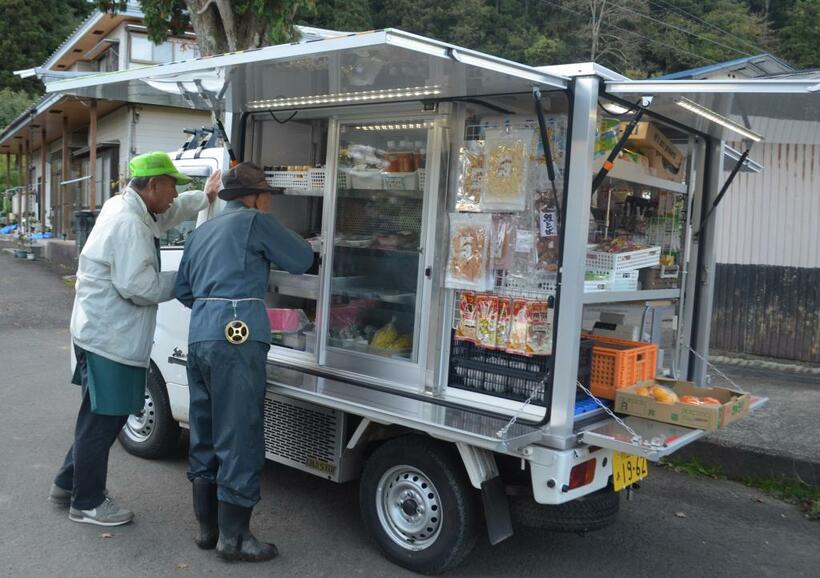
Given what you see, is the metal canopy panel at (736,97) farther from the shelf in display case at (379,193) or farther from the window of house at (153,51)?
the window of house at (153,51)

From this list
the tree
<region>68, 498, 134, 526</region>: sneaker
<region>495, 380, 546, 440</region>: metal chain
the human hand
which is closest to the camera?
<region>495, 380, 546, 440</region>: metal chain

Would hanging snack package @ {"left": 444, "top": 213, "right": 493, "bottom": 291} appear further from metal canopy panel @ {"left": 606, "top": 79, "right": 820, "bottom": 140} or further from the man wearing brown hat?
metal canopy panel @ {"left": 606, "top": 79, "right": 820, "bottom": 140}

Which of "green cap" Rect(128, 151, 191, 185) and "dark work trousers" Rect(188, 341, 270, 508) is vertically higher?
"green cap" Rect(128, 151, 191, 185)

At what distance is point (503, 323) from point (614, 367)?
64cm

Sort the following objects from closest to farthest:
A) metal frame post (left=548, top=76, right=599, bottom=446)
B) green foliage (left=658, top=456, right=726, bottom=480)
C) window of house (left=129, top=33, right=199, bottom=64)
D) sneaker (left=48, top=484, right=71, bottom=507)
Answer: metal frame post (left=548, top=76, right=599, bottom=446) < sneaker (left=48, top=484, right=71, bottom=507) < green foliage (left=658, top=456, right=726, bottom=480) < window of house (left=129, top=33, right=199, bottom=64)

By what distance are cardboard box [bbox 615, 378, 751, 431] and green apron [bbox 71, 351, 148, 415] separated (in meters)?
2.65

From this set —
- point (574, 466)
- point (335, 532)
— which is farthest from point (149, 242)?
point (574, 466)

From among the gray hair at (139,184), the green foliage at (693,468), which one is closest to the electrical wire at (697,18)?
the green foliage at (693,468)

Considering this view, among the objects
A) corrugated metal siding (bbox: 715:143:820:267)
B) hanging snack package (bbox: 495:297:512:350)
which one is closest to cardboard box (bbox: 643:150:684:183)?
hanging snack package (bbox: 495:297:512:350)

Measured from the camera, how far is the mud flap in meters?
3.58

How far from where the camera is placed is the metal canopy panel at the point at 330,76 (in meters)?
3.23

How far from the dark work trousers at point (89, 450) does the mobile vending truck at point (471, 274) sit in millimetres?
695

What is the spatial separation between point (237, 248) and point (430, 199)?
42.8 inches

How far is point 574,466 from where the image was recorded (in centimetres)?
350
